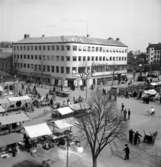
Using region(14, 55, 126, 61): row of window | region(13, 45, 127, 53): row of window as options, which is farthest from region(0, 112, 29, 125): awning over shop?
region(13, 45, 127, 53): row of window

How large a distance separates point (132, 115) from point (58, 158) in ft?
43.1

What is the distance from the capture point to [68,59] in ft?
150

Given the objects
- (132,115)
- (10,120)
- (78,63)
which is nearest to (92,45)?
(78,63)

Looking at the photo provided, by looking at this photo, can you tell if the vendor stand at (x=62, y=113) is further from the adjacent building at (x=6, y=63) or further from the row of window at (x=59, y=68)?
the adjacent building at (x=6, y=63)

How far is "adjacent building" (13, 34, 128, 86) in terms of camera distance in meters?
45.9

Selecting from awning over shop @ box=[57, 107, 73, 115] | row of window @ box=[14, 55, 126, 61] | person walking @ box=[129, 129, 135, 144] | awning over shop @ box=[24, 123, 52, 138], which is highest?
row of window @ box=[14, 55, 126, 61]

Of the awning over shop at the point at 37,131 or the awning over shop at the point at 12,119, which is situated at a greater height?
the awning over shop at the point at 12,119

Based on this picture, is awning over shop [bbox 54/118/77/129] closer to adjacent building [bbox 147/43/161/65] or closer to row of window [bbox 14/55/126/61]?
row of window [bbox 14/55/126/61]

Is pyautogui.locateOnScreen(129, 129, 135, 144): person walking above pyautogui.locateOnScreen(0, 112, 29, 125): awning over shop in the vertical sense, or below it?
below

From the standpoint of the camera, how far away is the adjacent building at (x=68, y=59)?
4594cm

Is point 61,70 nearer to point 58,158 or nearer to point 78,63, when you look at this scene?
point 78,63

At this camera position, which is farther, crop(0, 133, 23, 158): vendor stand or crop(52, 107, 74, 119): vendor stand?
crop(52, 107, 74, 119): vendor stand

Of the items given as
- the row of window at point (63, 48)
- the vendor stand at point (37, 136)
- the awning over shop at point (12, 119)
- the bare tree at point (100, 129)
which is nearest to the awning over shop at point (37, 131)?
the vendor stand at point (37, 136)

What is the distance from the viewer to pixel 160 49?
343ft
